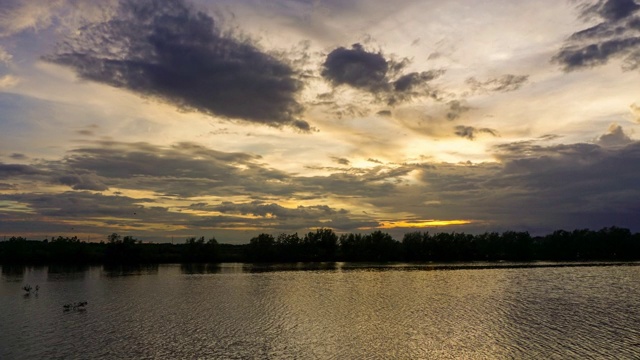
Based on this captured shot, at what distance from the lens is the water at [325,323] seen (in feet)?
106

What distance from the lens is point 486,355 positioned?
3109 centimetres

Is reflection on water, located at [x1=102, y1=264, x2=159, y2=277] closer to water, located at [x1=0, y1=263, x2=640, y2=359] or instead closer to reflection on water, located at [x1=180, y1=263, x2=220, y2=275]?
reflection on water, located at [x1=180, y1=263, x2=220, y2=275]

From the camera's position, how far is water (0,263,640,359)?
32.3 m

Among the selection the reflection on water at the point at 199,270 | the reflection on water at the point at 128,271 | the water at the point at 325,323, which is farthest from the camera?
the reflection on water at the point at 199,270

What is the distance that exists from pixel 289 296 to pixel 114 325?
85.5 ft

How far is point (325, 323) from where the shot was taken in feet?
141

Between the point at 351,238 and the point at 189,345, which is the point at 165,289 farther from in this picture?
the point at 351,238

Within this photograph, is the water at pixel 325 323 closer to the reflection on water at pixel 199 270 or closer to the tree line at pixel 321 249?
the reflection on water at pixel 199 270

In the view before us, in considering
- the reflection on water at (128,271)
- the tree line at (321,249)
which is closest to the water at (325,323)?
the reflection on water at (128,271)

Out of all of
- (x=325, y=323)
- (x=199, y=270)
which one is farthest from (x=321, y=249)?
(x=325, y=323)

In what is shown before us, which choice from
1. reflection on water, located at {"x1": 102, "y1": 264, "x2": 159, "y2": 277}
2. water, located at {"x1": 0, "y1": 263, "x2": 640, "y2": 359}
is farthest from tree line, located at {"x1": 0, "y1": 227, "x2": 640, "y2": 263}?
water, located at {"x1": 0, "y1": 263, "x2": 640, "y2": 359}

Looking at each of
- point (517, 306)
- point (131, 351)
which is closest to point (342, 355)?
point (131, 351)

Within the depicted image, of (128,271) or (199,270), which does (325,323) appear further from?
(128,271)

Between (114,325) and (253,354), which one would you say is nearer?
(253,354)
